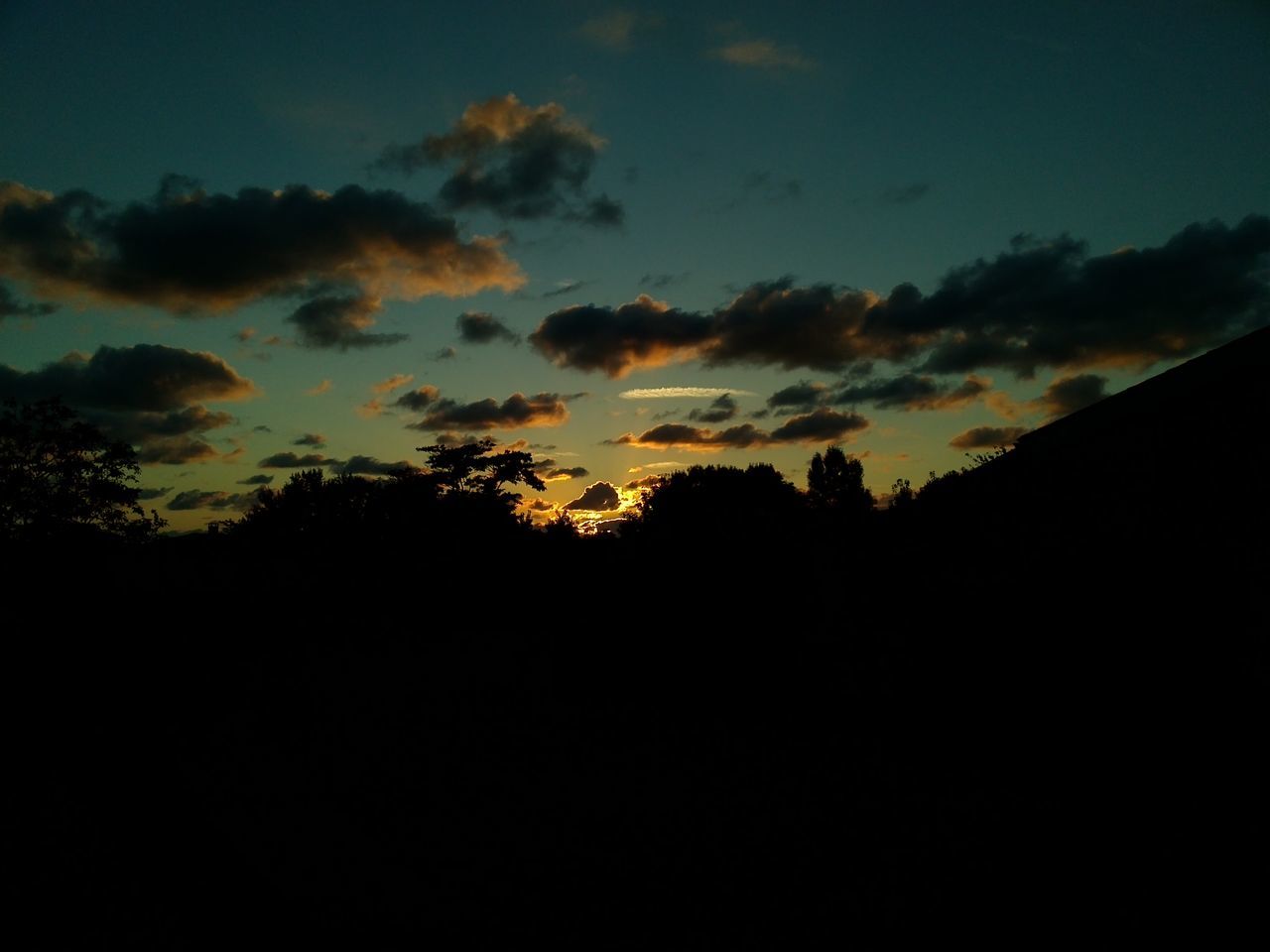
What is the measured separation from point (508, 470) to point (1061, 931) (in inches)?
1697

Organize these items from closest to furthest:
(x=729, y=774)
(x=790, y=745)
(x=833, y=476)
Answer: (x=729, y=774) < (x=790, y=745) < (x=833, y=476)

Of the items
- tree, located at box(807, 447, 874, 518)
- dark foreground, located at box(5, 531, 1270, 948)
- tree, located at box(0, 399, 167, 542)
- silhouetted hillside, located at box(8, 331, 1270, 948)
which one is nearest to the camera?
dark foreground, located at box(5, 531, 1270, 948)

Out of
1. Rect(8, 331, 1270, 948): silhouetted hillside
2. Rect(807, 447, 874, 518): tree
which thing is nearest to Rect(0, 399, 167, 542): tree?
Rect(8, 331, 1270, 948): silhouetted hillside

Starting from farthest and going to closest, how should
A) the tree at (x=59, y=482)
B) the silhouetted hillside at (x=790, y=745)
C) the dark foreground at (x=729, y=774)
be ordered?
1. the tree at (x=59, y=482)
2. the silhouetted hillside at (x=790, y=745)
3. the dark foreground at (x=729, y=774)

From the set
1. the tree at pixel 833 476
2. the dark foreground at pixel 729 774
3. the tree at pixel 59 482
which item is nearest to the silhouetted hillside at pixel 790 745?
the dark foreground at pixel 729 774

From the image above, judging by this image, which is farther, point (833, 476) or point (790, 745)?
point (833, 476)

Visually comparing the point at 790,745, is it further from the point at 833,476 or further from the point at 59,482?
the point at 833,476

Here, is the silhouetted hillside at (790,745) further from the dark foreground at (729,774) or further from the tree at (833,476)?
the tree at (833,476)

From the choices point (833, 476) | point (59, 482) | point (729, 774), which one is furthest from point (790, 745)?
point (833, 476)

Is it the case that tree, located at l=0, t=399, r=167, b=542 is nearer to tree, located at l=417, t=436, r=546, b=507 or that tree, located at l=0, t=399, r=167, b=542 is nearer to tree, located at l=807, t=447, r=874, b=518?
tree, located at l=417, t=436, r=546, b=507

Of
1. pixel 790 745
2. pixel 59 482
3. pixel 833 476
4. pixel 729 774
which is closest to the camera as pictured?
pixel 729 774

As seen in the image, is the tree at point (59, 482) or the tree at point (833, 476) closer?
the tree at point (59, 482)

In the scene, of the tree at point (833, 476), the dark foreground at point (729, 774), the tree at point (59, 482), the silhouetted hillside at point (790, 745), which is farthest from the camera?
Answer: the tree at point (833, 476)

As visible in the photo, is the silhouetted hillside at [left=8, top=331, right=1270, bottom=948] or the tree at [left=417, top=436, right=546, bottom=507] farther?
the tree at [left=417, top=436, right=546, bottom=507]
